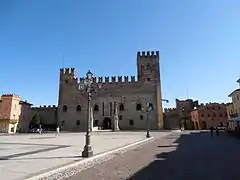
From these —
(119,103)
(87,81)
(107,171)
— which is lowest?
(107,171)

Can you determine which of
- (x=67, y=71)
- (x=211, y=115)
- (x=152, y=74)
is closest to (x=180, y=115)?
(x=211, y=115)

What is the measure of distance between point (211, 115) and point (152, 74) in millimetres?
22818

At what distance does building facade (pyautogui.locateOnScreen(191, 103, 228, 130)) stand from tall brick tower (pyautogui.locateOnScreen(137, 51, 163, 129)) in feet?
55.0

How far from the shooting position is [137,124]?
5256 cm

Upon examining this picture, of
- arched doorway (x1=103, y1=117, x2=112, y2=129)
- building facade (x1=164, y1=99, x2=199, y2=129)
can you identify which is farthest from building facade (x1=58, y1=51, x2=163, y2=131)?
building facade (x1=164, y1=99, x2=199, y2=129)

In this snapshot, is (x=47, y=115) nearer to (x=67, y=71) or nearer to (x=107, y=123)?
(x=67, y=71)

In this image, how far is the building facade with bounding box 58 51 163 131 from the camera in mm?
52750

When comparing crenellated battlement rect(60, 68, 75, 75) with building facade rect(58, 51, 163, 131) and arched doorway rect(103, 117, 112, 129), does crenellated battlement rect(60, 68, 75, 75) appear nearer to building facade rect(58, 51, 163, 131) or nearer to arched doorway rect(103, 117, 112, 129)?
building facade rect(58, 51, 163, 131)

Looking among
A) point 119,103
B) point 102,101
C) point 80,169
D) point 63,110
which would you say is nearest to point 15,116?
point 63,110

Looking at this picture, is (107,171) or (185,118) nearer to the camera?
(107,171)

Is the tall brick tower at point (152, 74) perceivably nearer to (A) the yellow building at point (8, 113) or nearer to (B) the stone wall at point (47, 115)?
Result: (B) the stone wall at point (47, 115)

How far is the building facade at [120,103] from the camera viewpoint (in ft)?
173

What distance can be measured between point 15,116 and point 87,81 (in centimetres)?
4496

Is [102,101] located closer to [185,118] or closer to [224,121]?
[185,118]
